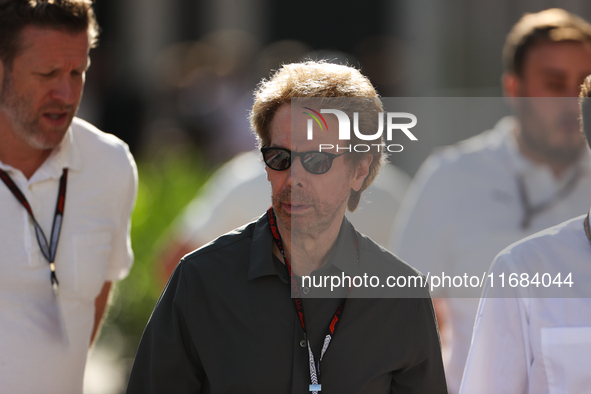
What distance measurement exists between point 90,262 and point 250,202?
712mm

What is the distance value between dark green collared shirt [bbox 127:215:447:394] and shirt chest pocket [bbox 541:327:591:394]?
30 centimetres

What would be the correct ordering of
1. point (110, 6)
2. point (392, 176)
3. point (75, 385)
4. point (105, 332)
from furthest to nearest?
point (110, 6), point (105, 332), point (75, 385), point (392, 176)

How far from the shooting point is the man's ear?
184 centimetres

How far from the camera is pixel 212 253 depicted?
1.88 metres

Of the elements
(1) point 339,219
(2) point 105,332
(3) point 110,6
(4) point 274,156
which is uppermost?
(3) point 110,6

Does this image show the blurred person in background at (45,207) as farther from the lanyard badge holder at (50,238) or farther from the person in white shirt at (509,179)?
the person in white shirt at (509,179)

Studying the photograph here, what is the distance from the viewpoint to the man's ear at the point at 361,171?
184 cm

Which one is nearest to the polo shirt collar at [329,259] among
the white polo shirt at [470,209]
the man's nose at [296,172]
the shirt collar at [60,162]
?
the man's nose at [296,172]

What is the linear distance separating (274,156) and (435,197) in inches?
46.4

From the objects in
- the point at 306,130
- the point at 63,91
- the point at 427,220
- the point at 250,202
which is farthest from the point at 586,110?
the point at 63,91

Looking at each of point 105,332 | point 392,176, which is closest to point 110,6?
point 105,332

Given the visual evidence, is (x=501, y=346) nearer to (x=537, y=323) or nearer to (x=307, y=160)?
(x=537, y=323)

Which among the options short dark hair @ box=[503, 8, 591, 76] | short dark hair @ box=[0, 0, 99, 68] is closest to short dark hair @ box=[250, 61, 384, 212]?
short dark hair @ box=[0, 0, 99, 68]

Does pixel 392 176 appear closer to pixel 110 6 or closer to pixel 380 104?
pixel 380 104
